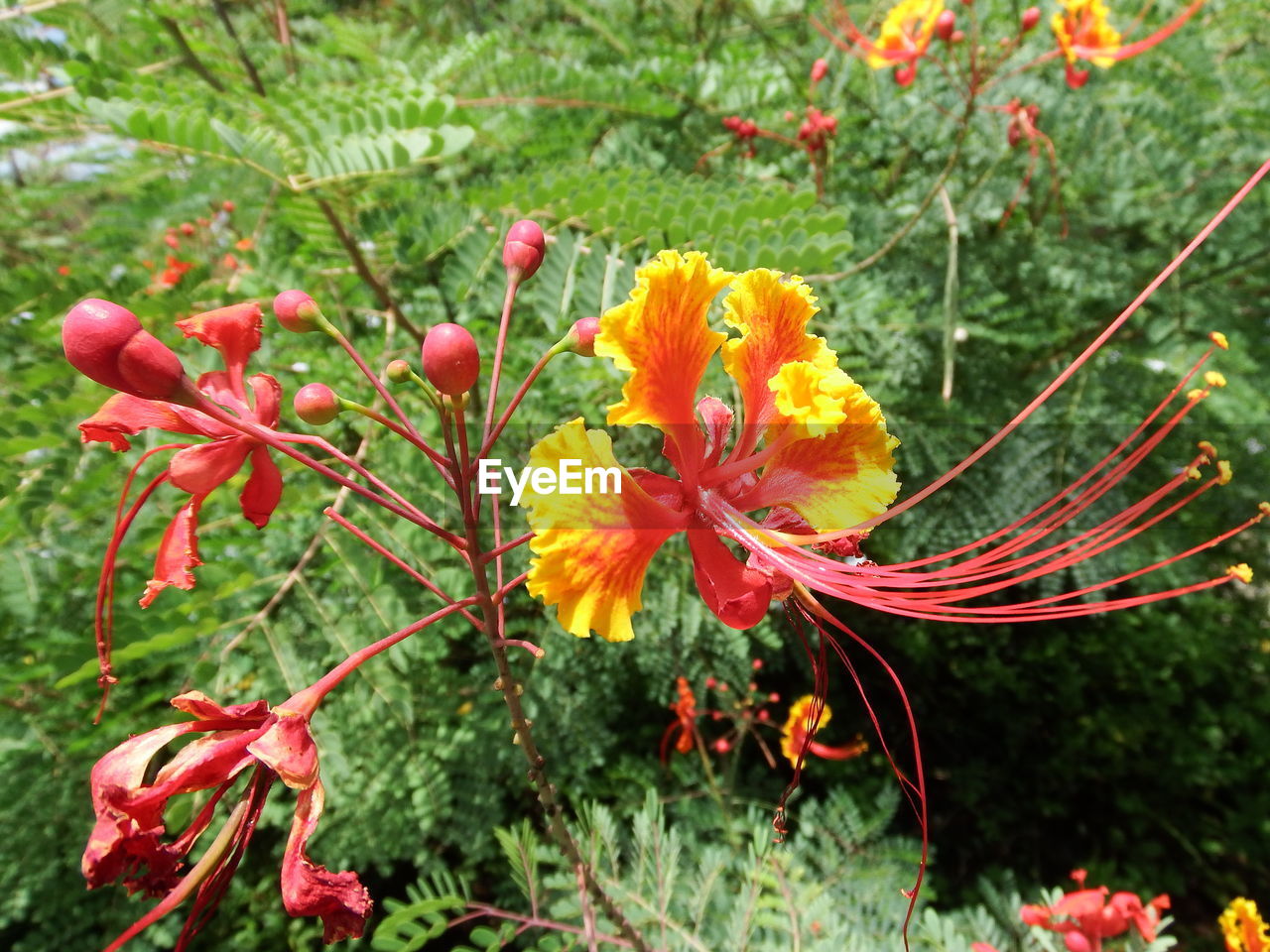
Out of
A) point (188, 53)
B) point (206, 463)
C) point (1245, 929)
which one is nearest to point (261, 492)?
point (206, 463)

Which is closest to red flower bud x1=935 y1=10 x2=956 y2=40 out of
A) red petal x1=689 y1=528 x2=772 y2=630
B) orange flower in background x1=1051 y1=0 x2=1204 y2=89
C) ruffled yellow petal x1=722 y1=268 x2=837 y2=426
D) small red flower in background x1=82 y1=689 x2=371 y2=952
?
orange flower in background x1=1051 y1=0 x2=1204 y2=89

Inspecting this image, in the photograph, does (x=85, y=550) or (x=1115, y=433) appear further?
(x=1115, y=433)

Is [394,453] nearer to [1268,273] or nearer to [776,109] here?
[776,109]

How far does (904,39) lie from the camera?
2256 mm

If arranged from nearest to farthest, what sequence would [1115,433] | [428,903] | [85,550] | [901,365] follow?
[428,903] → [85,550] → [901,365] → [1115,433]

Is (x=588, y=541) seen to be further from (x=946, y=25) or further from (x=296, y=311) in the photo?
(x=946, y=25)

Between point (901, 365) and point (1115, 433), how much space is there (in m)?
0.88

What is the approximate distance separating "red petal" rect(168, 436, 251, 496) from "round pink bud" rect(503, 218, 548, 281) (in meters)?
0.38

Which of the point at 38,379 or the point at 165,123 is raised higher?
the point at 165,123

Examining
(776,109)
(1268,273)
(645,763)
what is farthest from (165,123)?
(1268,273)

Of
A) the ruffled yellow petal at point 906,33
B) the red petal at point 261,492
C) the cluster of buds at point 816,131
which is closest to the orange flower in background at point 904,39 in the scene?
the ruffled yellow petal at point 906,33

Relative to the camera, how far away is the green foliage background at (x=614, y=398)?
1502 mm

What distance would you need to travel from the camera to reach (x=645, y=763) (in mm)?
2521

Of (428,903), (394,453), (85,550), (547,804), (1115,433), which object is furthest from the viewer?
(1115,433)
